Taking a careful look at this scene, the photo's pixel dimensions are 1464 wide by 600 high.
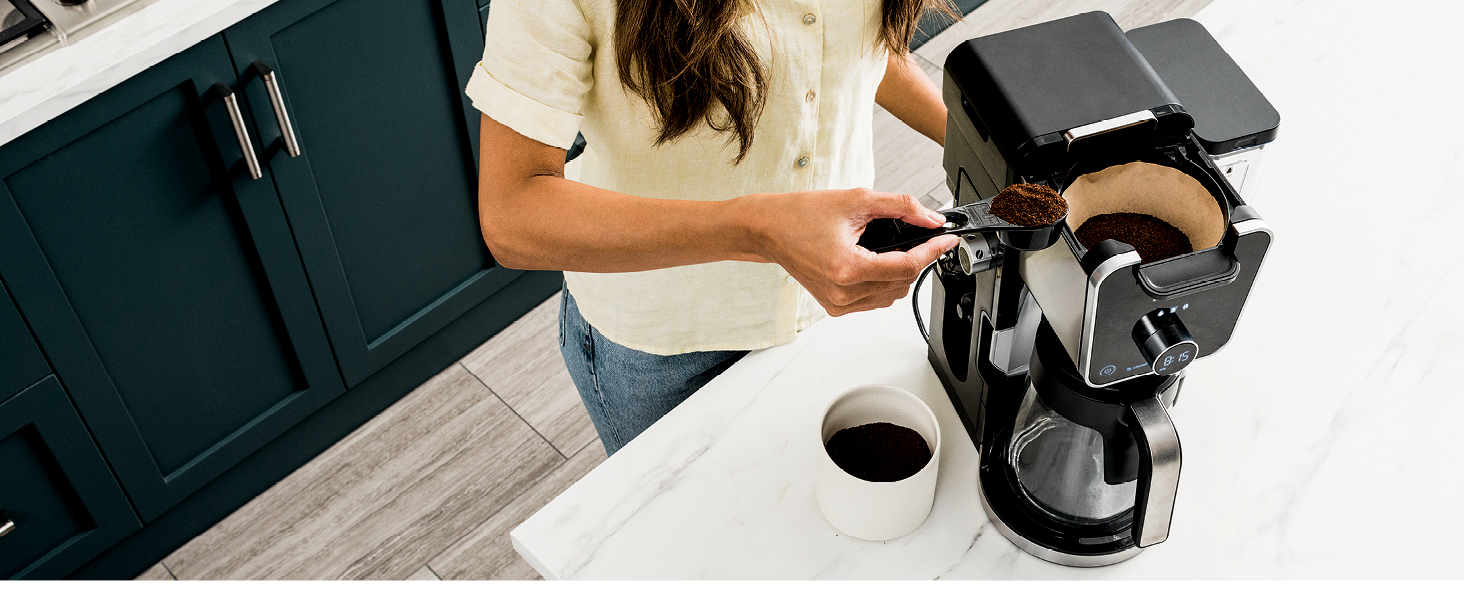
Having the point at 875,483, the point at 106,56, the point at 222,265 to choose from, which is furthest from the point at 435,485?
the point at 875,483

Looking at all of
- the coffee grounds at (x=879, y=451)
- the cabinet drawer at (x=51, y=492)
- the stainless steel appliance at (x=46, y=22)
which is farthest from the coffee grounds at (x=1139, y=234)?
the cabinet drawer at (x=51, y=492)

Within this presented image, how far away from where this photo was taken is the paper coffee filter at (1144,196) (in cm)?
74

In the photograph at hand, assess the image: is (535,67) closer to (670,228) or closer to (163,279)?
(670,228)

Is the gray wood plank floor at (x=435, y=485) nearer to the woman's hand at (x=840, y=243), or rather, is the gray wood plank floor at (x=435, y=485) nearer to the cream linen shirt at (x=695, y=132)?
the cream linen shirt at (x=695, y=132)

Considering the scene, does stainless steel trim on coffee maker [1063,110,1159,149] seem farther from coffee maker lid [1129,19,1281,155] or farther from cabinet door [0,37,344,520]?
cabinet door [0,37,344,520]

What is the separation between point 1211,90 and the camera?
2.87 ft

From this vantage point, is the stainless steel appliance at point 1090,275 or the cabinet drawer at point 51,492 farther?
the cabinet drawer at point 51,492

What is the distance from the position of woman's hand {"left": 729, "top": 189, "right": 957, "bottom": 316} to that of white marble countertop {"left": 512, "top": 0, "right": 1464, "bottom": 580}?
205 millimetres

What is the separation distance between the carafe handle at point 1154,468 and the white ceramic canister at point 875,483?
0.15m

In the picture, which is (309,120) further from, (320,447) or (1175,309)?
(1175,309)

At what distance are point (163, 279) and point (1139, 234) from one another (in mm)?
1346

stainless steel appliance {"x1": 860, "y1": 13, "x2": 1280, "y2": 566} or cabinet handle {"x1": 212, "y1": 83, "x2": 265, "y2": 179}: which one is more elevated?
stainless steel appliance {"x1": 860, "y1": 13, "x2": 1280, "y2": 566}

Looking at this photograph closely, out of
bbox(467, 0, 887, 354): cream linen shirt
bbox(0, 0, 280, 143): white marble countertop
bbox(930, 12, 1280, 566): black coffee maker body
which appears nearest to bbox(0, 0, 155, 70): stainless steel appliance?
bbox(0, 0, 280, 143): white marble countertop

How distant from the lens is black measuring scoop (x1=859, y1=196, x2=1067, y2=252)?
696mm
